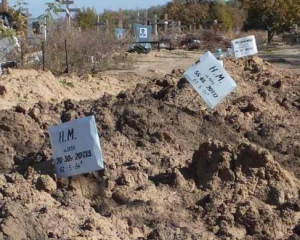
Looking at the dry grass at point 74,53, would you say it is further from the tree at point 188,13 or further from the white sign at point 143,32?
the tree at point 188,13

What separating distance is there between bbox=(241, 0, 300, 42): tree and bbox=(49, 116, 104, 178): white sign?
1706 inches

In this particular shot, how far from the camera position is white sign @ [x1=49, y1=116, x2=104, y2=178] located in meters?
6.13

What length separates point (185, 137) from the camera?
830 centimetres

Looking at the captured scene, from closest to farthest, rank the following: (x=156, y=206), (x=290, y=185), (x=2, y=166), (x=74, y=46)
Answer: (x=156, y=206) → (x=290, y=185) → (x=2, y=166) → (x=74, y=46)

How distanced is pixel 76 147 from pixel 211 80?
111 inches

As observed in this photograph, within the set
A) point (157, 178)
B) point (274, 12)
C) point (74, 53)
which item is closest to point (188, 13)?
point (274, 12)

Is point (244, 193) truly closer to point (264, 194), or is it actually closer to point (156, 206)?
point (264, 194)

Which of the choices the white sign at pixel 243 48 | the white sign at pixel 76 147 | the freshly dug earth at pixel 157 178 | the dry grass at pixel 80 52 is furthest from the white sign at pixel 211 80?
the dry grass at pixel 80 52

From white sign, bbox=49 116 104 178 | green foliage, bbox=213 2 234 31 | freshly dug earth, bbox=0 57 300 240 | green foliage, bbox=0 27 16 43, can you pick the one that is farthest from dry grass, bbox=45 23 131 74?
green foliage, bbox=213 2 234 31

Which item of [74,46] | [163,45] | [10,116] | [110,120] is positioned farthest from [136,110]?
[163,45]

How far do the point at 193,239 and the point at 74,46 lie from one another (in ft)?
53.8

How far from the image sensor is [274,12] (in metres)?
50.2

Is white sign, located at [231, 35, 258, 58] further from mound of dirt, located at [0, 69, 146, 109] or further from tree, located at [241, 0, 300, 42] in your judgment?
tree, located at [241, 0, 300, 42]

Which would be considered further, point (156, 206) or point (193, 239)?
point (156, 206)
